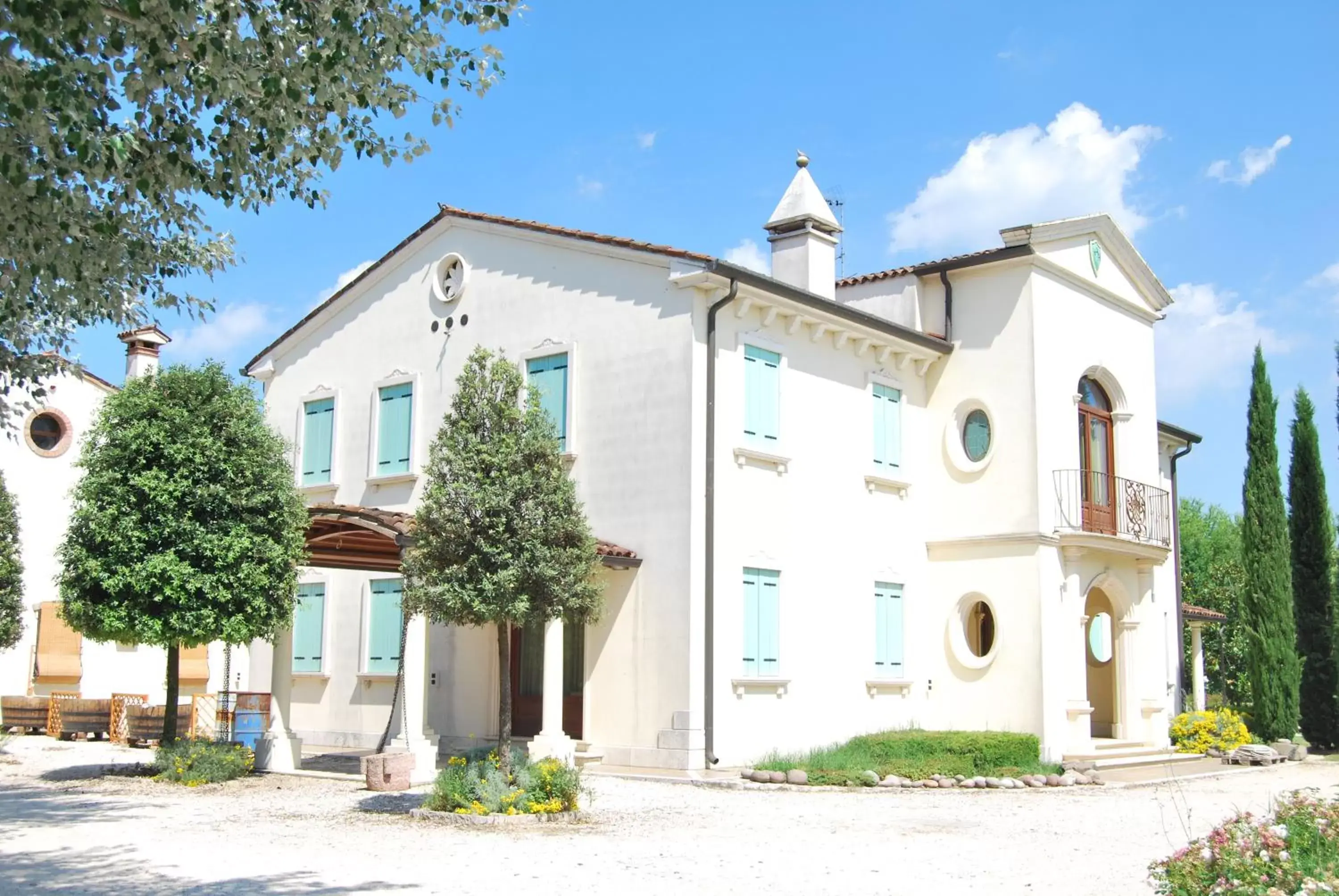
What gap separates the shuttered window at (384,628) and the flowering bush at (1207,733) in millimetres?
13384

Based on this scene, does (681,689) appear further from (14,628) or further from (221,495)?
(14,628)

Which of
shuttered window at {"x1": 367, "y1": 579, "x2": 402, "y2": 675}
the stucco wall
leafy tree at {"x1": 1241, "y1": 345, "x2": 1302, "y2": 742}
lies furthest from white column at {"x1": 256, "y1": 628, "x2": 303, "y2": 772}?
leafy tree at {"x1": 1241, "y1": 345, "x2": 1302, "y2": 742}

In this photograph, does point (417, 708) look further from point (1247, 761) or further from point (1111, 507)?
point (1247, 761)

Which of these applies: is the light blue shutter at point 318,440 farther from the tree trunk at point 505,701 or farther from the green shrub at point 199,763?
the tree trunk at point 505,701

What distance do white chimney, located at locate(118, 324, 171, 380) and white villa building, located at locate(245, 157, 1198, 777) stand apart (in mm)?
6491

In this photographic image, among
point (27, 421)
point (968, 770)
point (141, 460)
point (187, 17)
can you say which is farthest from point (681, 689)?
point (27, 421)

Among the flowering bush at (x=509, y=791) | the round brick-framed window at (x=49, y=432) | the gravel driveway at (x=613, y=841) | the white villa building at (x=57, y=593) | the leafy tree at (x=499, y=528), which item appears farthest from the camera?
the round brick-framed window at (x=49, y=432)

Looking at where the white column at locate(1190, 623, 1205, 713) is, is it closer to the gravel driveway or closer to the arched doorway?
the arched doorway

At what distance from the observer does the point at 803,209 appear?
20797 millimetres

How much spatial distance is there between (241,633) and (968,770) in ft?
31.3

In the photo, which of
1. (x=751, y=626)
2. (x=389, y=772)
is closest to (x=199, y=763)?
(x=389, y=772)

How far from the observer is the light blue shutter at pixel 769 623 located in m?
17.5

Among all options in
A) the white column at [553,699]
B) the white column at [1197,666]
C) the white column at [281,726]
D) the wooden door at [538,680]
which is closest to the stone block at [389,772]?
the white column at [553,699]

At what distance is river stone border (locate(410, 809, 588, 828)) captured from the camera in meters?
11.9
